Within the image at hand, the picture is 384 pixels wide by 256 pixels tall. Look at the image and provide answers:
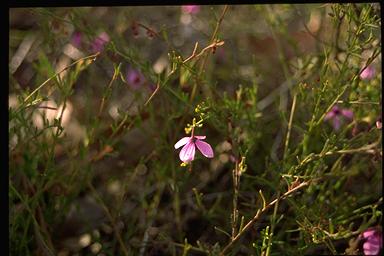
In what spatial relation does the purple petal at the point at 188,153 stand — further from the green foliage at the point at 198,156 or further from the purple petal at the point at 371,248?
the purple petal at the point at 371,248

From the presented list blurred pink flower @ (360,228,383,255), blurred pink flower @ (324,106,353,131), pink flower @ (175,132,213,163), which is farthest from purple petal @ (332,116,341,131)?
pink flower @ (175,132,213,163)

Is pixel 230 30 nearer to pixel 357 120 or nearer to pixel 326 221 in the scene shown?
pixel 357 120

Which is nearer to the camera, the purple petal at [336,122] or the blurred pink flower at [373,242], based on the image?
the blurred pink flower at [373,242]

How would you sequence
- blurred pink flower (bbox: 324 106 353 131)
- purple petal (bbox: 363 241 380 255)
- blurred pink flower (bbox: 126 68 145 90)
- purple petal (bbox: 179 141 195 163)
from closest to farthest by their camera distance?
Result: purple petal (bbox: 179 141 195 163)
purple petal (bbox: 363 241 380 255)
blurred pink flower (bbox: 324 106 353 131)
blurred pink flower (bbox: 126 68 145 90)


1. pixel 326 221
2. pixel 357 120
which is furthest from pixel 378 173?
pixel 326 221

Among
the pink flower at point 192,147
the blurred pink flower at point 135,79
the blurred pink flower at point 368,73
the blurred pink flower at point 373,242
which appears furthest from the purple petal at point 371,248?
the blurred pink flower at point 135,79

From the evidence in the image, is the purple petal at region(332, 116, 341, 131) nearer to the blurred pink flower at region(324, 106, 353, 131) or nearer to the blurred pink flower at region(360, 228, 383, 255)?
the blurred pink flower at region(324, 106, 353, 131)

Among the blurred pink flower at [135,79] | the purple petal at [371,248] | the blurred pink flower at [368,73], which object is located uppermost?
the blurred pink flower at [368,73]

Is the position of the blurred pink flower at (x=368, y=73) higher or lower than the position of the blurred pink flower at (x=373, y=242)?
higher

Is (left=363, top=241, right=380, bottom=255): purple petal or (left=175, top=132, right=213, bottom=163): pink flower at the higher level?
(left=175, top=132, right=213, bottom=163): pink flower
